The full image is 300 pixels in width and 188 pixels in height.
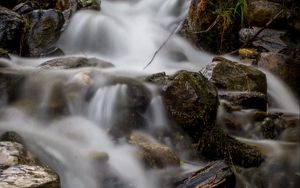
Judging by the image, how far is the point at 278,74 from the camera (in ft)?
24.3

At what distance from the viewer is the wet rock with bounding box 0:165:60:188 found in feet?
10.2

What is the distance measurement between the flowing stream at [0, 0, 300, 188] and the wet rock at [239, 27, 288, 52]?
85cm

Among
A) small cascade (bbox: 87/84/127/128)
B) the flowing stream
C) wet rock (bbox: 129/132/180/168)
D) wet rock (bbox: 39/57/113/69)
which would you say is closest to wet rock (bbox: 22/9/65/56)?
the flowing stream

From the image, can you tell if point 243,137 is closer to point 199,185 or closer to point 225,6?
point 199,185

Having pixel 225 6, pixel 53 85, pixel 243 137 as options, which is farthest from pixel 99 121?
pixel 225 6

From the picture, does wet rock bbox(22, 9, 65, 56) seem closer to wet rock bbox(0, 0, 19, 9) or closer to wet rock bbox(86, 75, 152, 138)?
wet rock bbox(0, 0, 19, 9)

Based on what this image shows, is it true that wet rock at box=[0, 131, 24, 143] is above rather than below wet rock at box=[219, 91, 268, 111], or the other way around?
below

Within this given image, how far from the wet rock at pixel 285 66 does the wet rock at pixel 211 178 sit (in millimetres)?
3816

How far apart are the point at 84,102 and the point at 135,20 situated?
493 cm

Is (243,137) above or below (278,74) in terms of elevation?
below

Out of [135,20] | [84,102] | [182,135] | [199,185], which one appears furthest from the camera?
[135,20]

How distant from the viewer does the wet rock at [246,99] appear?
596cm

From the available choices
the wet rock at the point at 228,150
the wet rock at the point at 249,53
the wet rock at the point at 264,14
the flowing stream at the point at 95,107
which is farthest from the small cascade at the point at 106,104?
the wet rock at the point at 264,14

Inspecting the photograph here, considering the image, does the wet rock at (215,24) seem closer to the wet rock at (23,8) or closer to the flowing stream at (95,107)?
the flowing stream at (95,107)
